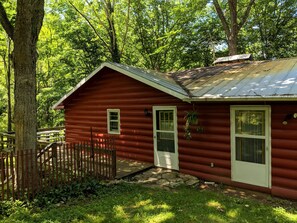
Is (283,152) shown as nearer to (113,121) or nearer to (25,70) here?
(113,121)

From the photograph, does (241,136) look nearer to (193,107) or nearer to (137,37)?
(193,107)

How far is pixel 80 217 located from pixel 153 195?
1967 millimetres

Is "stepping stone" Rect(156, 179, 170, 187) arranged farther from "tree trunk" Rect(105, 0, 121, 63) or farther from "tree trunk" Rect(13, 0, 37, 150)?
"tree trunk" Rect(105, 0, 121, 63)

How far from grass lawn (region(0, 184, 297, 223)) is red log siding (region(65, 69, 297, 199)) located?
1.09 m

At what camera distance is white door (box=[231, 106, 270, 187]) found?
21.7ft

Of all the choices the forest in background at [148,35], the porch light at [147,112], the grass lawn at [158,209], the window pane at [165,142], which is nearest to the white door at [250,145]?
the grass lawn at [158,209]

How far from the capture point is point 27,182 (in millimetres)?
5980

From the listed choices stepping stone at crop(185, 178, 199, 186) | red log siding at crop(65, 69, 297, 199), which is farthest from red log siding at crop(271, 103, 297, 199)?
stepping stone at crop(185, 178, 199, 186)

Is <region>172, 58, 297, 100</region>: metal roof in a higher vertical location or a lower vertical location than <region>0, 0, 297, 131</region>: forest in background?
lower

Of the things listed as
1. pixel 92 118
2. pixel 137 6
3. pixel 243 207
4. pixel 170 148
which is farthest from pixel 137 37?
pixel 243 207

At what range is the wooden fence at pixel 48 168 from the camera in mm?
5824

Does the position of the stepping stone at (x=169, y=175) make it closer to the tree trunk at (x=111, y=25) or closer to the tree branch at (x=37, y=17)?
the tree branch at (x=37, y=17)

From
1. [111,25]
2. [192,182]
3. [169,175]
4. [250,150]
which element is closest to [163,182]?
[169,175]

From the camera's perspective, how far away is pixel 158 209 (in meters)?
5.50
